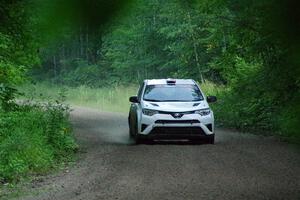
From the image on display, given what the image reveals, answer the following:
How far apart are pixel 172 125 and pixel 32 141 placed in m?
3.31

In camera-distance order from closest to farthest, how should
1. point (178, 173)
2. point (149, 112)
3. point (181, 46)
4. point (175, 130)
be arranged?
point (181, 46) → point (178, 173) → point (175, 130) → point (149, 112)

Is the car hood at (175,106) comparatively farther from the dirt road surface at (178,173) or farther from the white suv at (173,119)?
the dirt road surface at (178,173)

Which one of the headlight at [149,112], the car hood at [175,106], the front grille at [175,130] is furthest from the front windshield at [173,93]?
the front grille at [175,130]

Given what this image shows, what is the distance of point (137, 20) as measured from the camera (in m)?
1.70

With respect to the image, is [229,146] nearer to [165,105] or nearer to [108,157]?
[165,105]

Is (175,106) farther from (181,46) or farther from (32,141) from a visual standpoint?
(181,46)

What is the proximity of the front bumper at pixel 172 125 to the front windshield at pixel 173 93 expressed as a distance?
75 cm

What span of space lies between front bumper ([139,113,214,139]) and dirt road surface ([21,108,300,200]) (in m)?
0.26

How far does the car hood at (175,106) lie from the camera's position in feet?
45.8

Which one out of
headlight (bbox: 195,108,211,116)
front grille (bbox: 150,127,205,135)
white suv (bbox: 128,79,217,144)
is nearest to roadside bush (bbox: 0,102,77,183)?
white suv (bbox: 128,79,217,144)

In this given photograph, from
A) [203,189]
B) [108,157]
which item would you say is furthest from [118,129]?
[203,189]

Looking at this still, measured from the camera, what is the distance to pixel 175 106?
46.1ft

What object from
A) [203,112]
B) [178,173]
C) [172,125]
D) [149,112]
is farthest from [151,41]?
[203,112]

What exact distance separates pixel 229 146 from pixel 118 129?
17.6 ft
